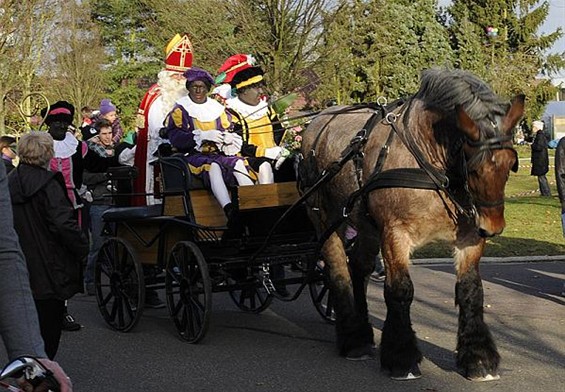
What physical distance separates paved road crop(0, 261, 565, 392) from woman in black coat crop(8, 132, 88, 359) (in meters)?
0.68

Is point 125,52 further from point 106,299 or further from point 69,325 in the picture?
point 69,325

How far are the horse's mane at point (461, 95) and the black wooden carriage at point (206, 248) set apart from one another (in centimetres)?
179

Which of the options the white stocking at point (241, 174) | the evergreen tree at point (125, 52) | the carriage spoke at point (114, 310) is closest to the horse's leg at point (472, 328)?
the white stocking at point (241, 174)

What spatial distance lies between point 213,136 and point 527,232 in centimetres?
816

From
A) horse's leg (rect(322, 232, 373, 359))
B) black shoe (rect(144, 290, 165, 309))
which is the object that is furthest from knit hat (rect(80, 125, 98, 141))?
horse's leg (rect(322, 232, 373, 359))

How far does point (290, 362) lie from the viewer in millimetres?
7137

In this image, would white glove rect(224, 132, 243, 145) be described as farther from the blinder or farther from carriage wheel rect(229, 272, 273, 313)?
the blinder

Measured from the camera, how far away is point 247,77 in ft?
28.3

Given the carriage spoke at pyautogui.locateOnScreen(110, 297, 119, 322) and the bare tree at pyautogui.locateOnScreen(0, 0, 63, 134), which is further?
the bare tree at pyautogui.locateOnScreen(0, 0, 63, 134)

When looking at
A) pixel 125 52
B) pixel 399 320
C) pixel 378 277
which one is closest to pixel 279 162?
pixel 399 320

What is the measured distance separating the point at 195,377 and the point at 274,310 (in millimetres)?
2729

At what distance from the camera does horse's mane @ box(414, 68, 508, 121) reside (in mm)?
6078

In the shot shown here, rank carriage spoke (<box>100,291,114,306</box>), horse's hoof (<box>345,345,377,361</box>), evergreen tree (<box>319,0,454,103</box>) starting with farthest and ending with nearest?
1. evergreen tree (<box>319,0,454,103</box>)
2. carriage spoke (<box>100,291,114,306</box>)
3. horse's hoof (<box>345,345,377,361</box>)

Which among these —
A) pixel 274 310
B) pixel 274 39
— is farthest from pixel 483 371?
pixel 274 39
